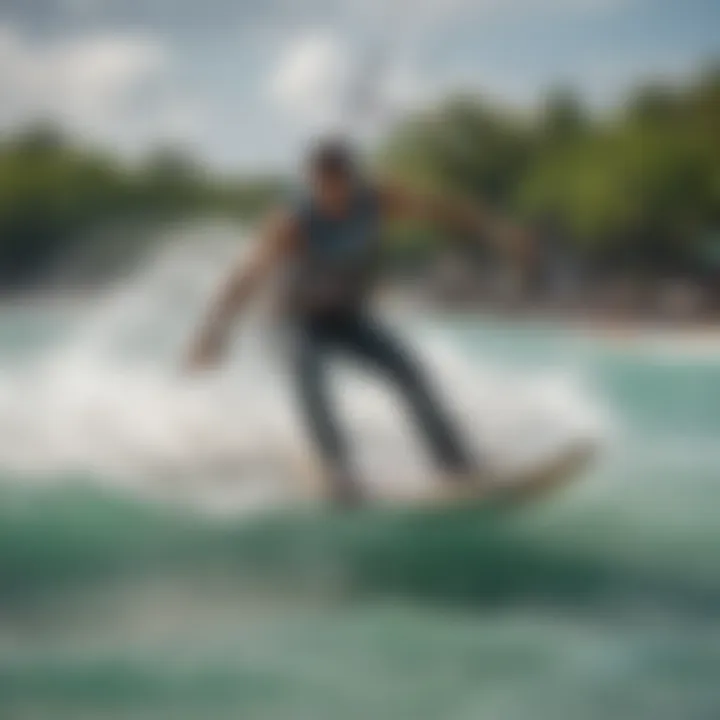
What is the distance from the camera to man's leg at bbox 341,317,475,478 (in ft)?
5.26

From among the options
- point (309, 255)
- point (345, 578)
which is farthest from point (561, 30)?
point (345, 578)

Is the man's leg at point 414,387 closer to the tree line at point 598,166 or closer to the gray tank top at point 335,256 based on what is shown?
the gray tank top at point 335,256

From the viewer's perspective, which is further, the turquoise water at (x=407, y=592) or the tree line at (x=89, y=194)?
the tree line at (x=89, y=194)

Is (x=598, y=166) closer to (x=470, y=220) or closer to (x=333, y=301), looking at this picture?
(x=470, y=220)

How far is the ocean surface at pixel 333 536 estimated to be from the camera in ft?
5.05

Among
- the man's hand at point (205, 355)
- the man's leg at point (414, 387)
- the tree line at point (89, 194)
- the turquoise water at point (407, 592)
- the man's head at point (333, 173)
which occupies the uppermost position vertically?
the tree line at point (89, 194)

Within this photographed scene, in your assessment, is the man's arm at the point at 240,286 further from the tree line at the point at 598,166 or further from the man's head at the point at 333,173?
the tree line at the point at 598,166

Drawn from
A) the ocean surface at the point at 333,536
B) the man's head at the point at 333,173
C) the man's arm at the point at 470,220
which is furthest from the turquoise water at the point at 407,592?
the man's head at the point at 333,173

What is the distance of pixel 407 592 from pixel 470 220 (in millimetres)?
522

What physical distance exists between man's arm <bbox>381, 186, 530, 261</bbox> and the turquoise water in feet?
0.39

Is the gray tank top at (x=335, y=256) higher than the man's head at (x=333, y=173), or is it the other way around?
the man's head at (x=333, y=173)

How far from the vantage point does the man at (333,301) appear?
1.60m

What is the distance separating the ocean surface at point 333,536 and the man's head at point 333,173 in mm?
160

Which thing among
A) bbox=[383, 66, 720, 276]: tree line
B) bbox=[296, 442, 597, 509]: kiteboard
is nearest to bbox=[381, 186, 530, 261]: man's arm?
bbox=[383, 66, 720, 276]: tree line
